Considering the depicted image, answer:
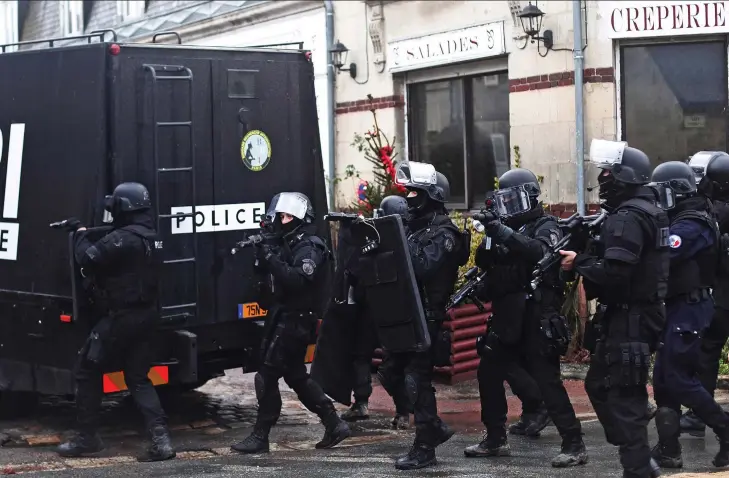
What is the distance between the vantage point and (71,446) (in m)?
7.57

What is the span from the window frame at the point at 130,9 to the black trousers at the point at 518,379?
13.1 metres

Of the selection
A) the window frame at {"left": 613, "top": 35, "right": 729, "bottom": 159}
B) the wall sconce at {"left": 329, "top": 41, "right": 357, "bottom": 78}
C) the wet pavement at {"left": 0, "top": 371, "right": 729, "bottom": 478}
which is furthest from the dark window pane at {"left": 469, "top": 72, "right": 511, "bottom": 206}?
the wet pavement at {"left": 0, "top": 371, "right": 729, "bottom": 478}

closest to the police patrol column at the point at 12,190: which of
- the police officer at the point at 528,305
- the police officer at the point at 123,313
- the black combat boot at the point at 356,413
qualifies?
the police officer at the point at 123,313

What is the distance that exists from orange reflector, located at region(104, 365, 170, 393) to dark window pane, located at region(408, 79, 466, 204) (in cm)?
625

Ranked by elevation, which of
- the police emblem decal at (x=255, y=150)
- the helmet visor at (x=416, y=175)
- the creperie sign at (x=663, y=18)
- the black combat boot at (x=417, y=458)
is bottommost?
the black combat boot at (x=417, y=458)

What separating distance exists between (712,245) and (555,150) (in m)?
5.17

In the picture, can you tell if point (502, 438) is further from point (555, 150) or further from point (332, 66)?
point (332, 66)

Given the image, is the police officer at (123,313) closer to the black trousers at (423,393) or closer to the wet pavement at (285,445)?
the wet pavement at (285,445)

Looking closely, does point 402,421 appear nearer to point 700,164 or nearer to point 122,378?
point 122,378

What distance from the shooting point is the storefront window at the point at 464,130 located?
13.1 meters

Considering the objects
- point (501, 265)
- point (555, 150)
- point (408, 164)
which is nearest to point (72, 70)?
point (408, 164)

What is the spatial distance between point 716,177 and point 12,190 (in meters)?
4.96

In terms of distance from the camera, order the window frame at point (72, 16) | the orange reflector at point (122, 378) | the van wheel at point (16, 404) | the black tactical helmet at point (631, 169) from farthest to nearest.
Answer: the window frame at point (72, 16) → the van wheel at point (16, 404) → the orange reflector at point (122, 378) → the black tactical helmet at point (631, 169)

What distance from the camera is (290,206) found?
7.57 metres
